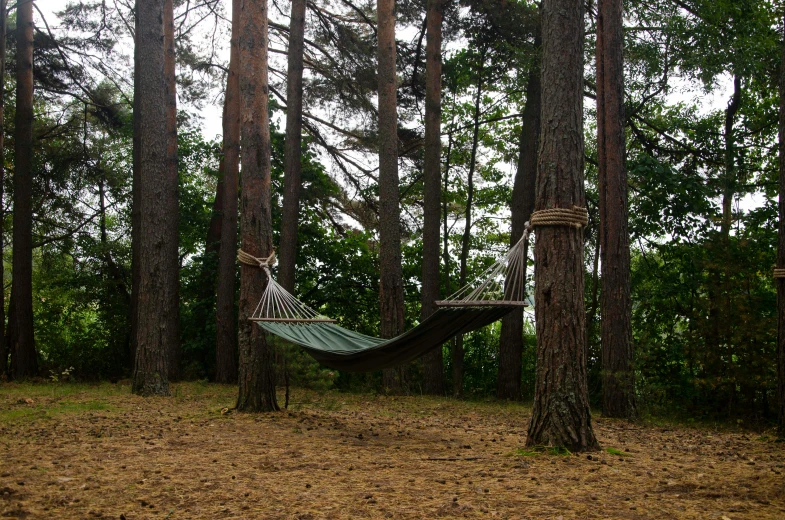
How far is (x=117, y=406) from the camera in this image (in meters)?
5.37

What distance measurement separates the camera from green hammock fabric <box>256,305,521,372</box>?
12.3ft

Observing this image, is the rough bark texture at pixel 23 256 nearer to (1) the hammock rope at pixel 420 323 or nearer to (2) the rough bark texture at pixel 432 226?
(2) the rough bark texture at pixel 432 226

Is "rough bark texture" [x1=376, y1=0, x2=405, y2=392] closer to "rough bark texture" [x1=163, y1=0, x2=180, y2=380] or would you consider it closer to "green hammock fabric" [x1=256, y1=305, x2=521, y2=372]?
"green hammock fabric" [x1=256, y1=305, x2=521, y2=372]

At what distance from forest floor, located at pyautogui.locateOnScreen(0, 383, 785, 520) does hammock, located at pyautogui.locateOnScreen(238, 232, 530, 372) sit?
18.8 inches

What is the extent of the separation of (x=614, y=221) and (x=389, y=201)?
260 centimetres

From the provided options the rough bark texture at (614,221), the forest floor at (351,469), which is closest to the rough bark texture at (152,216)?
the forest floor at (351,469)

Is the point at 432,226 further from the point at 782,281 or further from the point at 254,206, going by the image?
the point at 782,281

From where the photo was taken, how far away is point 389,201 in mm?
7461

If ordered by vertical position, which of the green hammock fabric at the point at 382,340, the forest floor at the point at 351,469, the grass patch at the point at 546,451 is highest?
the green hammock fabric at the point at 382,340

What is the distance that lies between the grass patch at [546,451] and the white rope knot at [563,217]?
1066 millimetres

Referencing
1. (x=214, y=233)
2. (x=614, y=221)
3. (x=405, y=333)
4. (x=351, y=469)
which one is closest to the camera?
(x=351, y=469)

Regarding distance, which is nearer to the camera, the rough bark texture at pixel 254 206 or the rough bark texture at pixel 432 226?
the rough bark texture at pixel 254 206

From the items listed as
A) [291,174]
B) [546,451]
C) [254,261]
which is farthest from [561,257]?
[291,174]

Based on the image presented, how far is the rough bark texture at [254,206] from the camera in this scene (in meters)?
4.95
